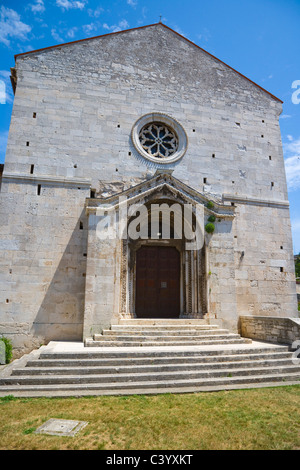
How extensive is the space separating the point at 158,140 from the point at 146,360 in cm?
910

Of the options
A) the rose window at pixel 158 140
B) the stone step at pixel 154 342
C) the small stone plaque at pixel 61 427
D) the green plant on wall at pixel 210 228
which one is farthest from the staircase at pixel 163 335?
the rose window at pixel 158 140

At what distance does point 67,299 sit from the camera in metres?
10.2

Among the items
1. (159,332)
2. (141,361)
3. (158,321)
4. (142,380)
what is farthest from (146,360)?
(158,321)

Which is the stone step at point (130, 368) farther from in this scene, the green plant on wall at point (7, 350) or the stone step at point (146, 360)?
the green plant on wall at point (7, 350)

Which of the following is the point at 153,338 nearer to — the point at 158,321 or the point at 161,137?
the point at 158,321

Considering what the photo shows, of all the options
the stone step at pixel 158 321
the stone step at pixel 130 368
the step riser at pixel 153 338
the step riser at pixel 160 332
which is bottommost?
the stone step at pixel 130 368

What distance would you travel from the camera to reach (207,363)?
22.5 ft

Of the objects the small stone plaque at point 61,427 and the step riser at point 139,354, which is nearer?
the small stone plaque at point 61,427

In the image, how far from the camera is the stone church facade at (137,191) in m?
9.93

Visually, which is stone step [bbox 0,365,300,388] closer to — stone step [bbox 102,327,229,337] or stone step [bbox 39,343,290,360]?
stone step [bbox 39,343,290,360]

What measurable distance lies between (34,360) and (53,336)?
351 centimetres

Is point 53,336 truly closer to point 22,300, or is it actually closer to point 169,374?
point 22,300

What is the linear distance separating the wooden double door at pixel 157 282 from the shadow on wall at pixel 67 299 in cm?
212

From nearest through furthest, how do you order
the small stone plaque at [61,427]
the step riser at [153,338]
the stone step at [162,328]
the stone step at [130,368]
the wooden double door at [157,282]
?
the small stone plaque at [61,427] < the stone step at [130,368] < the step riser at [153,338] < the stone step at [162,328] < the wooden double door at [157,282]
